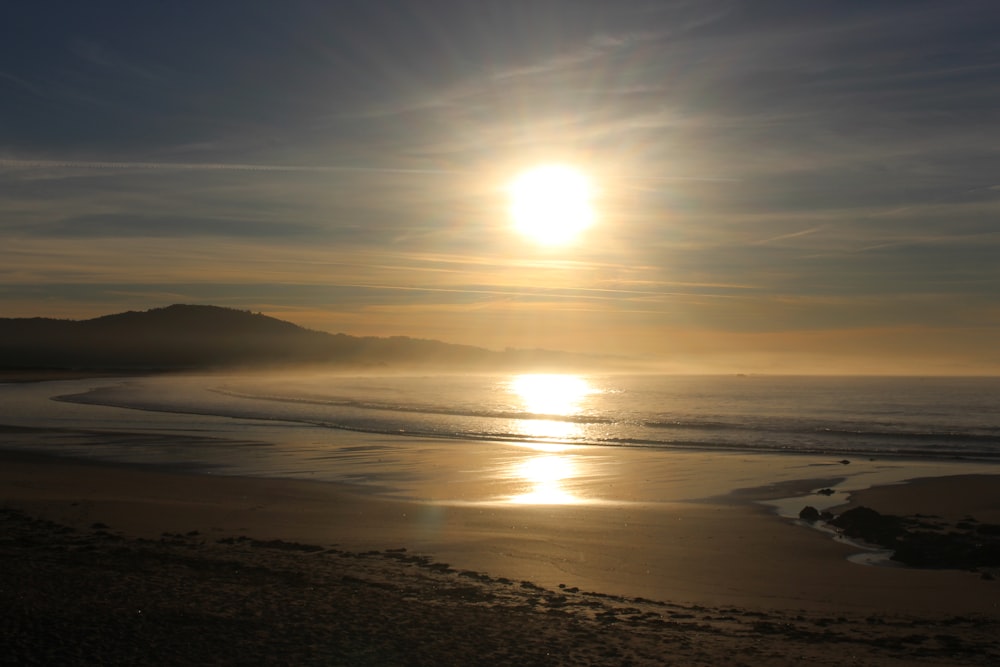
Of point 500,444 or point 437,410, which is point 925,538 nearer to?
point 500,444

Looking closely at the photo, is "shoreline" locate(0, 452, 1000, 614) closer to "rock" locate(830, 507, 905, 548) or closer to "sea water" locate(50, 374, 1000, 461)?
"rock" locate(830, 507, 905, 548)

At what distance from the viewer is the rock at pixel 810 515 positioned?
1774cm

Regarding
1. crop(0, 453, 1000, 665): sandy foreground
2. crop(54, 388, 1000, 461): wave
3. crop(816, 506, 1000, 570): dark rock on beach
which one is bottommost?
crop(0, 453, 1000, 665): sandy foreground

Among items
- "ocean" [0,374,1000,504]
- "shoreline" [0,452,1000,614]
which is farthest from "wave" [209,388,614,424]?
"shoreline" [0,452,1000,614]

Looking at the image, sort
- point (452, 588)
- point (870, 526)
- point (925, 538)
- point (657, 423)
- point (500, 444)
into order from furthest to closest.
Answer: point (657, 423), point (500, 444), point (870, 526), point (925, 538), point (452, 588)

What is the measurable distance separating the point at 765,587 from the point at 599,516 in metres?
5.72

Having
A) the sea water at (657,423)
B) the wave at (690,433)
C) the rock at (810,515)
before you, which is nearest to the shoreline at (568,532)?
the rock at (810,515)

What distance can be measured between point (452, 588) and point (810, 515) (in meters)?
9.86

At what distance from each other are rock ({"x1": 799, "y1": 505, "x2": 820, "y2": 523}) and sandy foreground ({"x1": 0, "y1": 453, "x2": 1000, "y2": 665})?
58cm

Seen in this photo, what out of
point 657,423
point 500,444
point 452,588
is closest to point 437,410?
point 657,423

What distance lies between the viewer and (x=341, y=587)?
35.8 feet

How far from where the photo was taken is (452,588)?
11133 millimetres

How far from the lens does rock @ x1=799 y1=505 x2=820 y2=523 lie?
17.7m

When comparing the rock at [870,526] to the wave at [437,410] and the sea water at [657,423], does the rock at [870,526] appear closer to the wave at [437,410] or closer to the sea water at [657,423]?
the sea water at [657,423]
